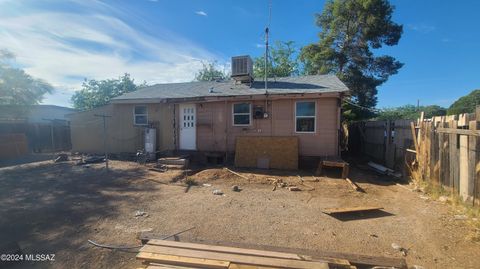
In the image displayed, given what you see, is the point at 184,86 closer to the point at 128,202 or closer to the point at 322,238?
the point at 128,202

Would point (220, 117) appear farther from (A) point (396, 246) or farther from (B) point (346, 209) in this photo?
(A) point (396, 246)

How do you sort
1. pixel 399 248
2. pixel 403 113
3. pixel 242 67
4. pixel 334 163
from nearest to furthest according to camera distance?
pixel 399 248, pixel 334 163, pixel 242 67, pixel 403 113

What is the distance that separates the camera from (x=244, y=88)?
1195 centimetres

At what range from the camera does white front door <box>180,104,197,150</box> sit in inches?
468

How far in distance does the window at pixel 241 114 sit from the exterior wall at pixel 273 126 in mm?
182

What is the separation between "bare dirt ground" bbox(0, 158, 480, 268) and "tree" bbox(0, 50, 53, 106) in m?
16.2

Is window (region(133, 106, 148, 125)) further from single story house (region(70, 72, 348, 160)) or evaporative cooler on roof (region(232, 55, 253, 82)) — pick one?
evaporative cooler on roof (region(232, 55, 253, 82))

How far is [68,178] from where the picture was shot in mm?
8664

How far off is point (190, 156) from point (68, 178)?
4.73 metres

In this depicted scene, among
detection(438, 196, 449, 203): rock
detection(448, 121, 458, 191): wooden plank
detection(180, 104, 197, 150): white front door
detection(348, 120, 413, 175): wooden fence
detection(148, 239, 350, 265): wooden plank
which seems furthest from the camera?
detection(180, 104, 197, 150): white front door

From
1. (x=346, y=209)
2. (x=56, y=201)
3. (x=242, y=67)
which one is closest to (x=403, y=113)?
(x=242, y=67)

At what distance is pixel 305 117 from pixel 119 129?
929cm

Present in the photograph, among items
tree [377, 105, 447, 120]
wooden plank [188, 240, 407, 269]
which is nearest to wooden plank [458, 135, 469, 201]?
wooden plank [188, 240, 407, 269]

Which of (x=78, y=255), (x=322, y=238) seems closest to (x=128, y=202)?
(x=78, y=255)
